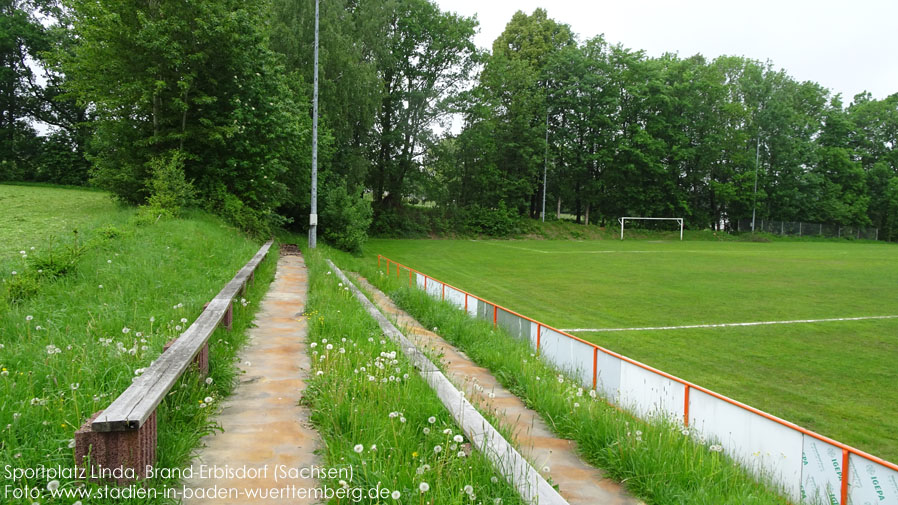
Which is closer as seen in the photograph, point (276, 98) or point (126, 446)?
point (126, 446)

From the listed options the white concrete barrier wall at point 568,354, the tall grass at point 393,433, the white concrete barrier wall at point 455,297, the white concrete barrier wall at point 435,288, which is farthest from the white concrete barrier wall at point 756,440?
the white concrete barrier wall at point 435,288

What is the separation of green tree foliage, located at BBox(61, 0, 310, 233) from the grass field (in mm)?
9064

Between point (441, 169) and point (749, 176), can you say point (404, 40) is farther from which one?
point (749, 176)

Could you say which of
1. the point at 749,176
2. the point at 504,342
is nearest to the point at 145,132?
the point at 504,342

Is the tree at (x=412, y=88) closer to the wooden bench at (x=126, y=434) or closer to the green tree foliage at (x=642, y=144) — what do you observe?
the green tree foliage at (x=642, y=144)

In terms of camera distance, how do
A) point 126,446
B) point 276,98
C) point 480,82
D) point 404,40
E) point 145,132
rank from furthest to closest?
point 480,82
point 404,40
point 276,98
point 145,132
point 126,446

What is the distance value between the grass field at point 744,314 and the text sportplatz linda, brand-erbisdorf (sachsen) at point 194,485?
23.2 feet

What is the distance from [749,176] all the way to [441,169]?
3527cm

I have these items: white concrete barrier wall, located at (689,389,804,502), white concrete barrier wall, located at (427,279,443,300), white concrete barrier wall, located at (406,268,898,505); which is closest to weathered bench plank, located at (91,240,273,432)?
white concrete barrier wall, located at (406,268,898,505)

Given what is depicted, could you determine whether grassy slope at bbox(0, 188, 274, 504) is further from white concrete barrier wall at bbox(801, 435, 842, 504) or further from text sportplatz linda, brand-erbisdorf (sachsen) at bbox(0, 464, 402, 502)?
white concrete barrier wall at bbox(801, 435, 842, 504)

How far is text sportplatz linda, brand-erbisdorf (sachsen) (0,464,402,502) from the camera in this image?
2451 millimetres

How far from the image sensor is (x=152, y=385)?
3.00 m

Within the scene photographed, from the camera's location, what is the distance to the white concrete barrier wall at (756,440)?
4500 mm

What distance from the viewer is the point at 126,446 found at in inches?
99.9
